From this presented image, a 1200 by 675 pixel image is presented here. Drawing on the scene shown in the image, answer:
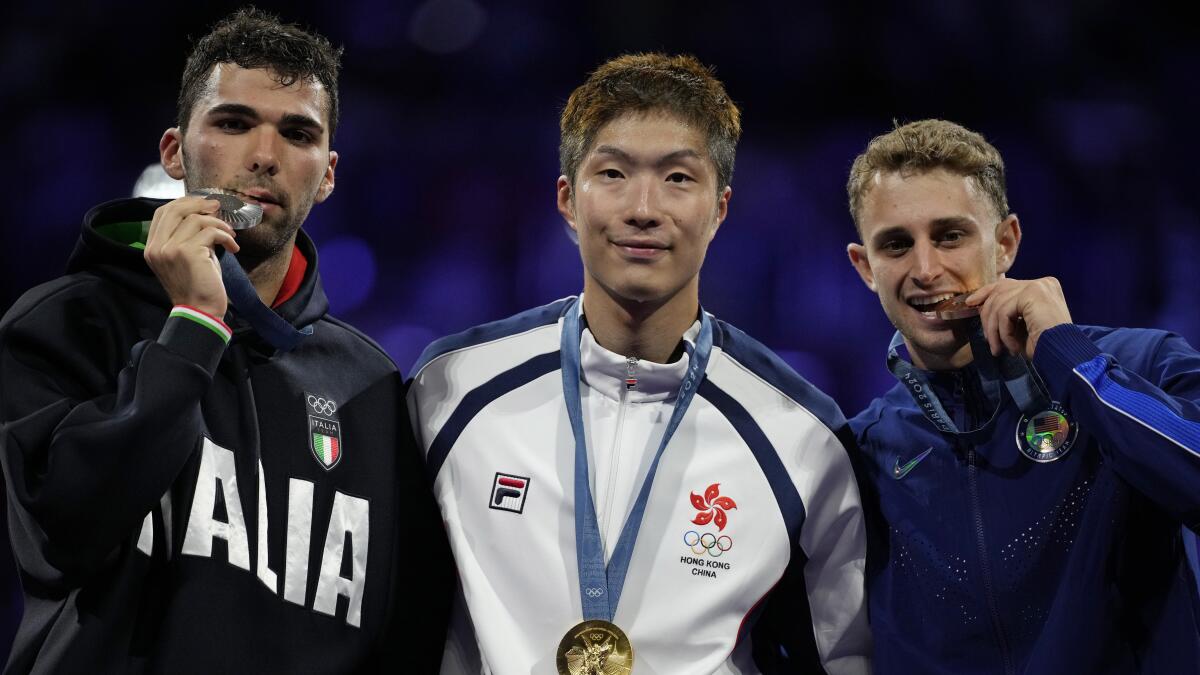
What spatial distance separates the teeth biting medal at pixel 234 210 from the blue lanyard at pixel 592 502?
2.56 ft

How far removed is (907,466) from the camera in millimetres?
2578

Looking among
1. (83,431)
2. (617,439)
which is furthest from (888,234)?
(83,431)

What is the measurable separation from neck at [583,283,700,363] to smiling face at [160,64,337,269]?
2.33ft

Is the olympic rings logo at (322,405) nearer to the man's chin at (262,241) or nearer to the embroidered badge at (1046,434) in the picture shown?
the man's chin at (262,241)

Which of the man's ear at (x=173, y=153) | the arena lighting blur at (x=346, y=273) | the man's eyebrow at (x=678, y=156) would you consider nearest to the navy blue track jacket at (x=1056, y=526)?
the man's eyebrow at (x=678, y=156)

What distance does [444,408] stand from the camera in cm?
262

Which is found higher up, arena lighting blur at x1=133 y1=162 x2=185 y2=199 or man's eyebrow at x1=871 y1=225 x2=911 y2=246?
arena lighting blur at x1=133 y1=162 x2=185 y2=199

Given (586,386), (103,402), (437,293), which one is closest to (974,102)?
(437,293)

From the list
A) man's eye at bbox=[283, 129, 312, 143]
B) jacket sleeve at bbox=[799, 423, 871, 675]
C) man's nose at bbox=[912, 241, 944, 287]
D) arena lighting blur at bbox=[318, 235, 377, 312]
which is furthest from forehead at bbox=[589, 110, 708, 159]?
arena lighting blur at bbox=[318, 235, 377, 312]

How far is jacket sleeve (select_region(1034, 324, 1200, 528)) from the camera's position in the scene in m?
2.02

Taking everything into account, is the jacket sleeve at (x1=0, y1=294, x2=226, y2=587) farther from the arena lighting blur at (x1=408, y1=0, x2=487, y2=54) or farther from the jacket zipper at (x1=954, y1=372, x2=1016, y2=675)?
the arena lighting blur at (x1=408, y1=0, x2=487, y2=54)

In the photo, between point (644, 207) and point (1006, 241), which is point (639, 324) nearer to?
point (644, 207)

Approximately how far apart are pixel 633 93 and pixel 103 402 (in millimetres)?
1369

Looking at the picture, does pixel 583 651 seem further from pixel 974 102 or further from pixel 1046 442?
pixel 974 102
